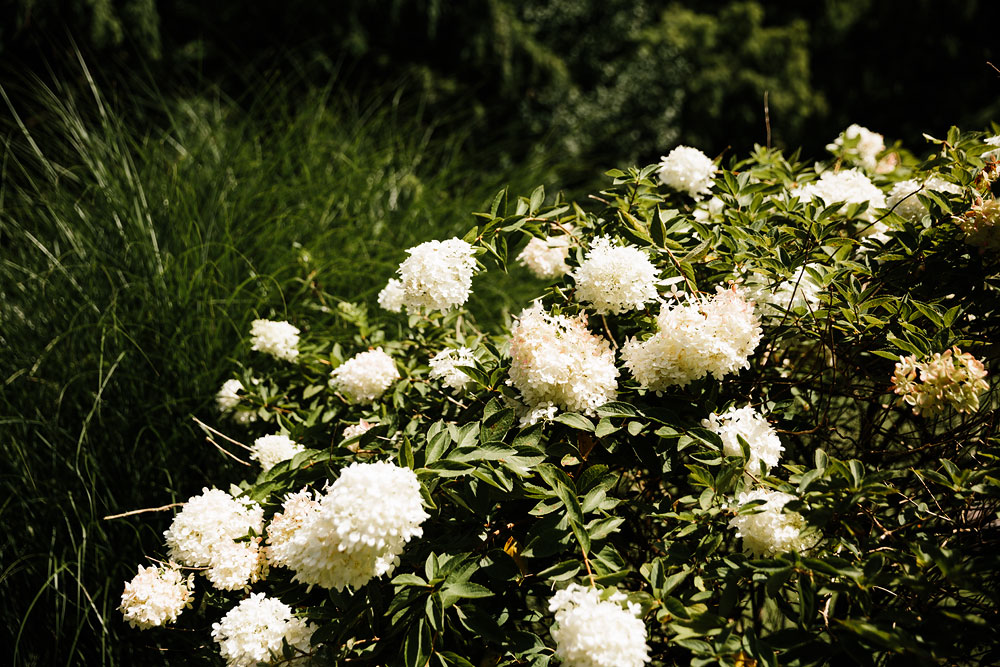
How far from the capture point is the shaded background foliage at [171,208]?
1920 millimetres

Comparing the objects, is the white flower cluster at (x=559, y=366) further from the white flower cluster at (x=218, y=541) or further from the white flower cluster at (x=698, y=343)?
the white flower cluster at (x=218, y=541)

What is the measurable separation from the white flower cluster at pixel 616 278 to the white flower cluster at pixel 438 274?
9.3 inches

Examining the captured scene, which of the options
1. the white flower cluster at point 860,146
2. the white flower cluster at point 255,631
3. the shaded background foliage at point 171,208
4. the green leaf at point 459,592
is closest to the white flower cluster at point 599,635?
the green leaf at point 459,592

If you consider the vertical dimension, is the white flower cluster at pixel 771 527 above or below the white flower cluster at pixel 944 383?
below

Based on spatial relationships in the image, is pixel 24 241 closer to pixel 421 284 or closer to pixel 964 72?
pixel 421 284

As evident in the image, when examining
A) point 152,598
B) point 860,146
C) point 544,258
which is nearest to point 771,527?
point 544,258

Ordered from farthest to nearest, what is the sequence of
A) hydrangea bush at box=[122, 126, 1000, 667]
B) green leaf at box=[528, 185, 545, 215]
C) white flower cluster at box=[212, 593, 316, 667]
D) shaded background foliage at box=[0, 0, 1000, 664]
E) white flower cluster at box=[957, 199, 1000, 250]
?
shaded background foliage at box=[0, 0, 1000, 664] < green leaf at box=[528, 185, 545, 215] < white flower cluster at box=[957, 199, 1000, 250] < white flower cluster at box=[212, 593, 316, 667] < hydrangea bush at box=[122, 126, 1000, 667]

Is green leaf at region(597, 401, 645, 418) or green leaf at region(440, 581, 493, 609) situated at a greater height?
green leaf at region(597, 401, 645, 418)

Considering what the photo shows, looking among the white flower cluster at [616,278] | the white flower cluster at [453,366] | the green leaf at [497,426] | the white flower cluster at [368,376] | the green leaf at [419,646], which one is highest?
the white flower cluster at [616,278]

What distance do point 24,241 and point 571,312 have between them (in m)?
2.42

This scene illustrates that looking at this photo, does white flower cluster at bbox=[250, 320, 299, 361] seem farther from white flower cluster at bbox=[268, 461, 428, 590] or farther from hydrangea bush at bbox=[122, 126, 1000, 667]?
white flower cluster at bbox=[268, 461, 428, 590]

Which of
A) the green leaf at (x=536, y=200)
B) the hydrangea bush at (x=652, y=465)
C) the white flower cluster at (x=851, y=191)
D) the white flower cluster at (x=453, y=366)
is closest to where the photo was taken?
the hydrangea bush at (x=652, y=465)

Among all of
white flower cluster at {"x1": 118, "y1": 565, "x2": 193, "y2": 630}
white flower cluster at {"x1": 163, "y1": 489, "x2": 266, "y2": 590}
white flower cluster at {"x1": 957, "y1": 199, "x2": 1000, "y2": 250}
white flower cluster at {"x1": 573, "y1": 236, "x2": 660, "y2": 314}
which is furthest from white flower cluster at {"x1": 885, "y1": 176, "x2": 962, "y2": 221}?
white flower cluster at {"x1": 118, "y1": 565, "x2": 193, "y2": 630}

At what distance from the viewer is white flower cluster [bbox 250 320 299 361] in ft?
5.81
